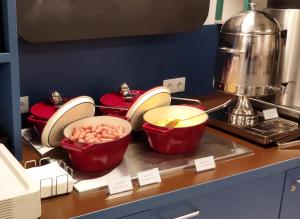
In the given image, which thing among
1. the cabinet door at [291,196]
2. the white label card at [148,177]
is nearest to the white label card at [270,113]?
the cabinet door at [291,196]

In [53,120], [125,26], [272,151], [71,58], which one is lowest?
[272,151]

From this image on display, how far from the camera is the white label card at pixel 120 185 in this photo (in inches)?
39.9

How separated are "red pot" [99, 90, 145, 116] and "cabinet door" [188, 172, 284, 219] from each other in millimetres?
408

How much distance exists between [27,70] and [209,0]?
0.77m

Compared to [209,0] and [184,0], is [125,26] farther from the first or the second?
[209,0]

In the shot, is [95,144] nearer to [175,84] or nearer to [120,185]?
[120,185]

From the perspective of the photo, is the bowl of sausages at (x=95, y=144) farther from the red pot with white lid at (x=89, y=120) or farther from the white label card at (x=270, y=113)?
the white label card at (x=270, y=113)

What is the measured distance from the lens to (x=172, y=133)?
1183 millimetres

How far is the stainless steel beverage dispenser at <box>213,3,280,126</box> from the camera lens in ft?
4.44

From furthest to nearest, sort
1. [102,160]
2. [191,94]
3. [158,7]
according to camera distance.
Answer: [191,94] < [158,7] < [102,160]

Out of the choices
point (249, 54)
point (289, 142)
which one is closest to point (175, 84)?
point (249, 54)

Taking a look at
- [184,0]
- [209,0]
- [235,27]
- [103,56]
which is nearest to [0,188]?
[103,56]

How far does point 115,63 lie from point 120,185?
0.62m

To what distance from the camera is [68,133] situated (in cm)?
114
